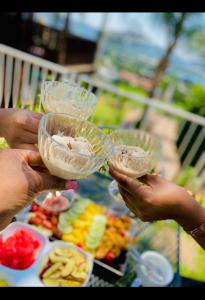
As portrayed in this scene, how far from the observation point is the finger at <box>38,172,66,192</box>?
0.96 meters

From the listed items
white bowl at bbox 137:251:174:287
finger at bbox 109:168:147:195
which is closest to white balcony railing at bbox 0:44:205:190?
white bowl at bbox 137:251:174:287

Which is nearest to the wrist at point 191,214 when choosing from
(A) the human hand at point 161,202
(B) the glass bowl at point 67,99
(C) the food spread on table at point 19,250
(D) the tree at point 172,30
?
(A) the human hand at point 161,202

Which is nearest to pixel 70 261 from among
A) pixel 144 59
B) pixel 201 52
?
pixel 201 52

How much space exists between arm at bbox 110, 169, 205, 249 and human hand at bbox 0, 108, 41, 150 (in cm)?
37

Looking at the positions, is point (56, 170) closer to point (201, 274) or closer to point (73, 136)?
point (73, 136)

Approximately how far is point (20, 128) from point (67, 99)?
0.26m

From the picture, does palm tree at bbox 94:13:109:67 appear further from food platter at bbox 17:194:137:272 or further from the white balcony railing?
food platter at bbox 17:194:137:272

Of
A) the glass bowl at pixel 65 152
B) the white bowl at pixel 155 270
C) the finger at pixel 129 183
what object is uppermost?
the glass bowl at pixel 65 152

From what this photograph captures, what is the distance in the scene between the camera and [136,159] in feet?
3.73

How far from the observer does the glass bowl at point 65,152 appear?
90 centimetres

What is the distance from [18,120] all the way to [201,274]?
1.76 metres

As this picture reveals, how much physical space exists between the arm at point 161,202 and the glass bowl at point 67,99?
1.10 ft

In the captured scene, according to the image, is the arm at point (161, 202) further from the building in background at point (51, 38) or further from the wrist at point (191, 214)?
the building in background at point (51, 38)

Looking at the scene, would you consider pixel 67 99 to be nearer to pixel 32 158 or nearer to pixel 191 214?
pixel 32 158
